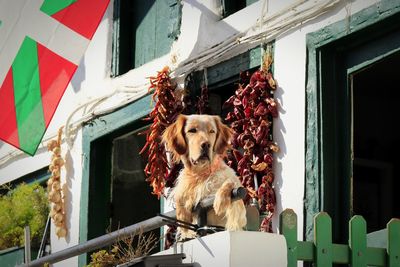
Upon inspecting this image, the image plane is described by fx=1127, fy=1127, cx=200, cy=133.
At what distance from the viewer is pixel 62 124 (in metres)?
10.3

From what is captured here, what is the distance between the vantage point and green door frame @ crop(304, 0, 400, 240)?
7.08m

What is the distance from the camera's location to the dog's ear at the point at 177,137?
24.2ft

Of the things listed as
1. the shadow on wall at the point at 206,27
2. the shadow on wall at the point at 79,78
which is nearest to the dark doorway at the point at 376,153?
the shadow on wall at the point at 206,27

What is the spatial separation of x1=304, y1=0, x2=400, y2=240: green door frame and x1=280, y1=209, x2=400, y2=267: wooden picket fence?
3.11 ft

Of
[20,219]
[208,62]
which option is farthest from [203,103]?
[20,219]

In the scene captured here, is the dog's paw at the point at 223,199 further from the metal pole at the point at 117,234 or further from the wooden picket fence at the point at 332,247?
the wooden picket fence at the point at 332,247

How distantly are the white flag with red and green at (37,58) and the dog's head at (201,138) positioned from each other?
1.91 meters

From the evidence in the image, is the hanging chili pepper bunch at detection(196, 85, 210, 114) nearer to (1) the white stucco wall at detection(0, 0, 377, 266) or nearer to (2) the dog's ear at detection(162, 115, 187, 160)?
(1) the white stucco wall at detection(0, 0, 377, 266)

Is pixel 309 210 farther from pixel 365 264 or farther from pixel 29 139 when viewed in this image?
pixel 29 139

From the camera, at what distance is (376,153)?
31.4ft

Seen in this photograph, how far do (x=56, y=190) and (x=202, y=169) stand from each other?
3.18 meters

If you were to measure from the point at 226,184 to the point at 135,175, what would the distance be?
3.47 metres

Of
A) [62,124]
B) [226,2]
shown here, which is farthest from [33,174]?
[226,2]

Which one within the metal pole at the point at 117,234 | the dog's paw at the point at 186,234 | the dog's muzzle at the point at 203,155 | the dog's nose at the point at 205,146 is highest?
the dog's nose at the point at 205,146
